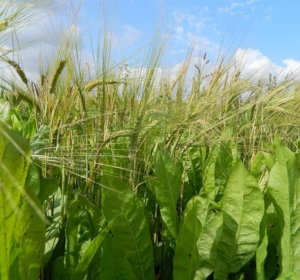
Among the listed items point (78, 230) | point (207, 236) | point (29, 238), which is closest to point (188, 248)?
point (207, 236)

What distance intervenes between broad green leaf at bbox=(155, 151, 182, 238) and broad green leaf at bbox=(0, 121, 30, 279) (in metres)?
0.49

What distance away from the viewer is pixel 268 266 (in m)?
1.15

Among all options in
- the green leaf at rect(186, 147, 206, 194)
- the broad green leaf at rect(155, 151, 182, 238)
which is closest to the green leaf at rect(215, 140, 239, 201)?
the green leaf at rect(186, 147, 206, 194)

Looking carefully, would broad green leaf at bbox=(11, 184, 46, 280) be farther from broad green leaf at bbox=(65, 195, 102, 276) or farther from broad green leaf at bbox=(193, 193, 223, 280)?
broad green leaf at bbox=(193, 193, 223, 280)

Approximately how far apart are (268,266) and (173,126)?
53 centimetres

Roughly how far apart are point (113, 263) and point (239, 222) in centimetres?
36

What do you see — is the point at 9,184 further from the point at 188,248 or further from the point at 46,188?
the point at 188,248

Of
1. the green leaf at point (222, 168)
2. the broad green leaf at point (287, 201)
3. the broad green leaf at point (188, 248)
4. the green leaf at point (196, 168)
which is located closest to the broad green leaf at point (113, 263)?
the broad green leaf at point (188, 248)

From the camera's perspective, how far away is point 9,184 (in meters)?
0.65

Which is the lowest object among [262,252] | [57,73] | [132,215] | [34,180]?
[262,252]

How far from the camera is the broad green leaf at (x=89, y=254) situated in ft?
2.75

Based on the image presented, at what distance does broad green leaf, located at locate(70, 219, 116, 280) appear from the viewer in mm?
837

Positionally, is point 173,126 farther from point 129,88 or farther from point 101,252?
point 101,252

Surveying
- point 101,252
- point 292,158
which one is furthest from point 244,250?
point 101,252
